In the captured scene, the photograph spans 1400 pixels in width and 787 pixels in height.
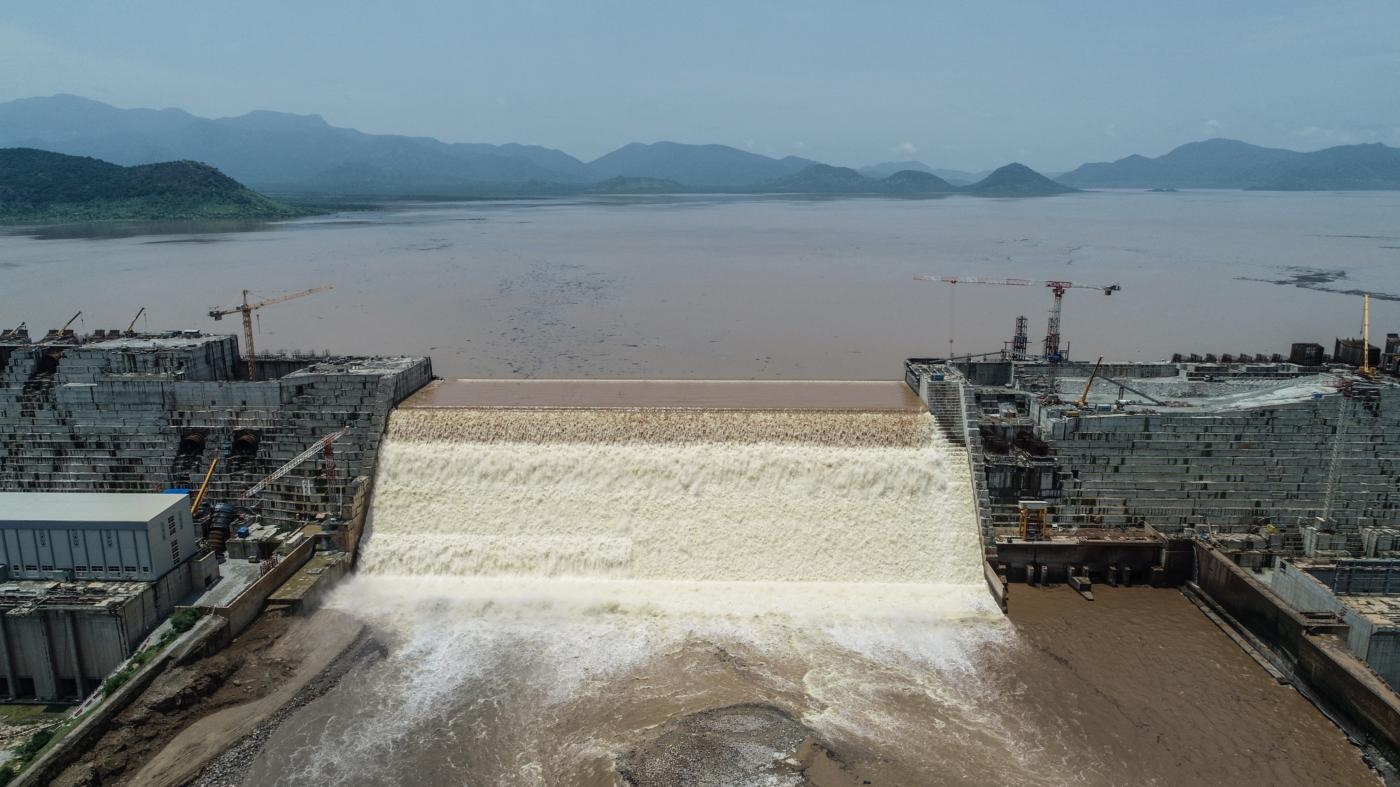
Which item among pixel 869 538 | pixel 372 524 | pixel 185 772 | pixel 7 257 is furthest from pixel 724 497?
pixel 7 257

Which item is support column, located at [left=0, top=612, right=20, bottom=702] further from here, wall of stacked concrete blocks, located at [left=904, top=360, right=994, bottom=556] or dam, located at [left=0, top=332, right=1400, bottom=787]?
wall of stacked concrete blocks, located at [left=904, top=360, right=994, bottom=556]

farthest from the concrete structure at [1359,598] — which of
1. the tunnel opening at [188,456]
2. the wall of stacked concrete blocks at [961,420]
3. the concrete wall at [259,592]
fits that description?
the tunnel opening at [188,456]

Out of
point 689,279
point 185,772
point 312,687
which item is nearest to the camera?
point 185,772

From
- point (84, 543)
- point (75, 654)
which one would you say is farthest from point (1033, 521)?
point (84, 543)

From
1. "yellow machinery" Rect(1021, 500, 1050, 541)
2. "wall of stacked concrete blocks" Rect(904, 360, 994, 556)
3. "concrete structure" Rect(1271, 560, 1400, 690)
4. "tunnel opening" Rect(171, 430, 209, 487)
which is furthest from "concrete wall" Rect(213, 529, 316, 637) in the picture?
"concrete structure" Rect(1271, 560, 1400, 690)

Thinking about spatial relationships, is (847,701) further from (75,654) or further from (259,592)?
(75,654)

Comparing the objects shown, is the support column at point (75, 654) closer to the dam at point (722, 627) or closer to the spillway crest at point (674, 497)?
the dam at point (722, 627)

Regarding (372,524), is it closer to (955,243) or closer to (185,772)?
(185,772)
